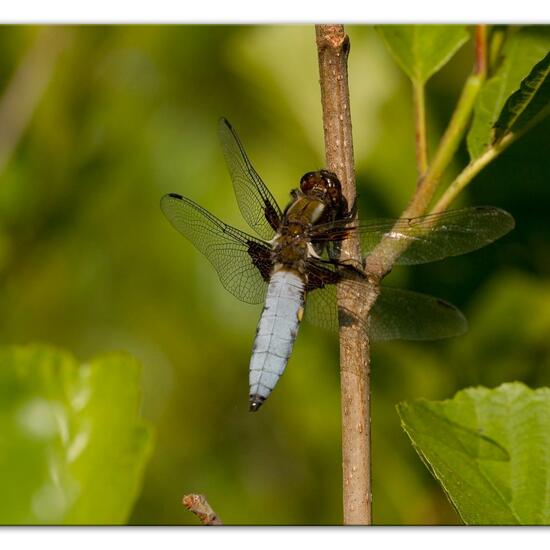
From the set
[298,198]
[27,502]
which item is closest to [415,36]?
[298,198]

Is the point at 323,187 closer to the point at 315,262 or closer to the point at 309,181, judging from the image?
the point at 309,181

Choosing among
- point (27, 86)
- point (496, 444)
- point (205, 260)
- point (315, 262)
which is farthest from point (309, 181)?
point (27, 86)

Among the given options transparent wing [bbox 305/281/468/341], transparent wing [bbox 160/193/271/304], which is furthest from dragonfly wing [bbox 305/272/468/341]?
transparent wing [bbox 160/193/271/304]

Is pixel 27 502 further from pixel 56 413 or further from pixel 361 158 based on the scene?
pixel 361 158

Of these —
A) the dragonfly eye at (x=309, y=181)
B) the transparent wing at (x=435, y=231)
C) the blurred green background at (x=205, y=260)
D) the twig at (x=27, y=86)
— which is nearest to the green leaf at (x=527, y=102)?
the transparent wing at (x=435, y=231)

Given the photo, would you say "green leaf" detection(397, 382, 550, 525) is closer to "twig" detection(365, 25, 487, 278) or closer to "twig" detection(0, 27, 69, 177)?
"twig" detection(365, 25, 487, 278)

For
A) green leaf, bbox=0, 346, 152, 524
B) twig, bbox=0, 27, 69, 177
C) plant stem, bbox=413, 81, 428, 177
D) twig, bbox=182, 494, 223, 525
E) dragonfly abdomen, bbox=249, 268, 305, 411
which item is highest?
twig, bbox=0, 27, 69, 177

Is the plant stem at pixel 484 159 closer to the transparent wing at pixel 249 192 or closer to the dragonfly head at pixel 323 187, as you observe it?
the dragonfly head at pixel 323 187
